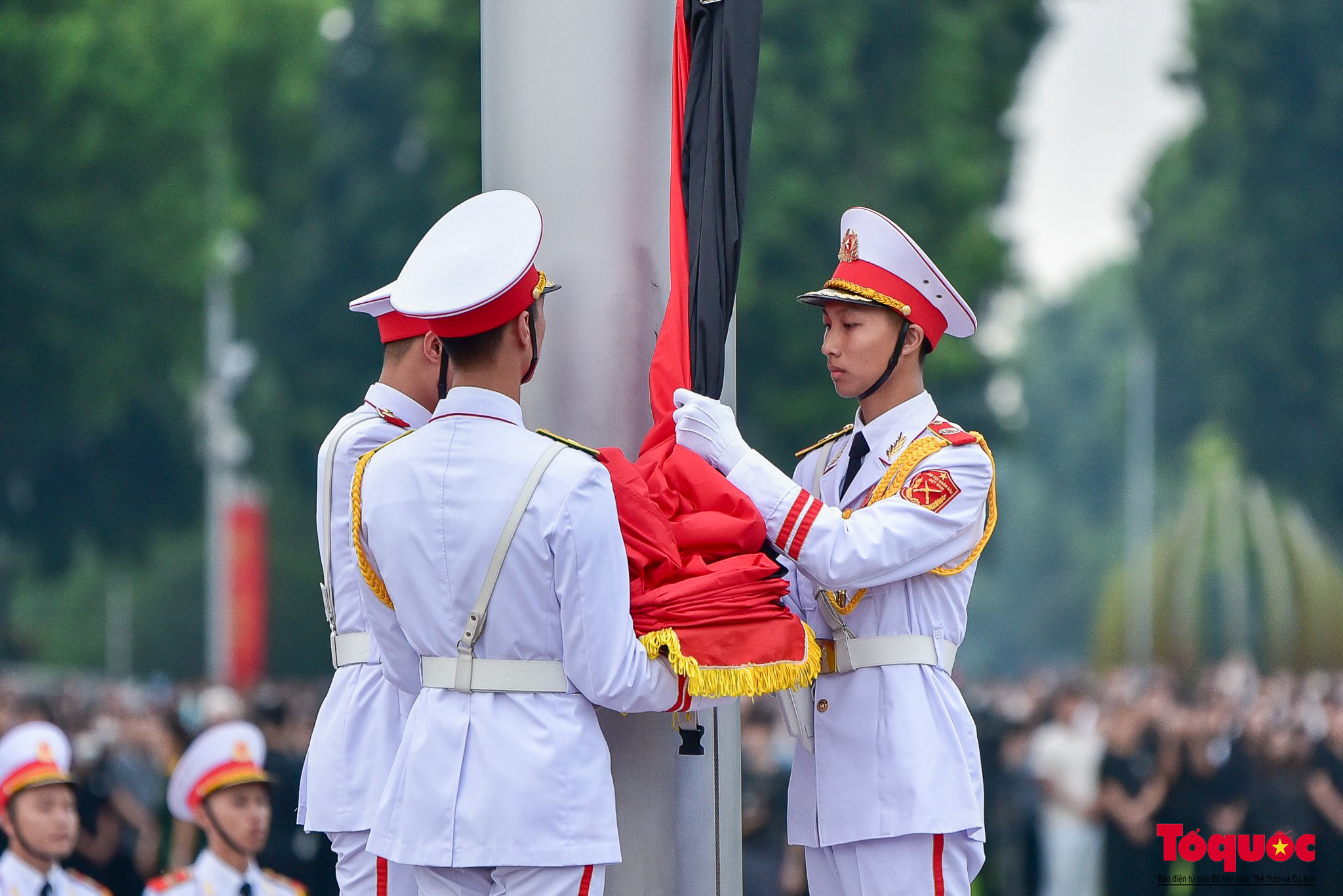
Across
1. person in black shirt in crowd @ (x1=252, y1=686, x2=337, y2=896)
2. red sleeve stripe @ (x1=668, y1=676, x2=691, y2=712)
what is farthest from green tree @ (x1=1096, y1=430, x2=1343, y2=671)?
red sleeve stripe @ (x1=668, y1=676, x2=691, y2=712)

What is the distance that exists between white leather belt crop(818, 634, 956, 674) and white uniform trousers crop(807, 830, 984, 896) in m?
0.42

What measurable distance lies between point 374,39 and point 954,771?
2870 cm

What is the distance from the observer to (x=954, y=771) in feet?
14.4

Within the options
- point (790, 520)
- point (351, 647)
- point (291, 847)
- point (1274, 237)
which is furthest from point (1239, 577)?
point (790, 520)

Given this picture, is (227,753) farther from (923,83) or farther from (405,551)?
(923,83)

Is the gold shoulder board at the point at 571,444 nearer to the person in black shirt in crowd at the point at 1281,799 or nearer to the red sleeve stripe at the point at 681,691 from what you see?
the red sleeve stripe at the point at 681,691

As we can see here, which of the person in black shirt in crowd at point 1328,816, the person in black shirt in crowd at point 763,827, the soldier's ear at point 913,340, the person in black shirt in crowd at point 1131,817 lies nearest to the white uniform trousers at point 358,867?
the soldier's ear at point 913,340

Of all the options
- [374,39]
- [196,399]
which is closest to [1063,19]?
[374,39]

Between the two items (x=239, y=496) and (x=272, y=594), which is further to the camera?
(x=272, y=594)

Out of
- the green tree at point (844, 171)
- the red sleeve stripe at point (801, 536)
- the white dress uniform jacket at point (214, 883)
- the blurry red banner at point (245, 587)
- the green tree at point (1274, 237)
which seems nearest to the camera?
the red sleeve stripe at point (801, 536)

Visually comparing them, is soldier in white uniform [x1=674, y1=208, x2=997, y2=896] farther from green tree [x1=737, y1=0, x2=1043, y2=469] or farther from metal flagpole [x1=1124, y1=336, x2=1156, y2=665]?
metal flagpole [x1=1124, y1=336, x2=1156, y2=665]

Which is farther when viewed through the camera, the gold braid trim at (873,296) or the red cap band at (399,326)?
the red cap band at (399,326)

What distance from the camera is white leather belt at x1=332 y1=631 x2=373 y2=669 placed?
187 inches

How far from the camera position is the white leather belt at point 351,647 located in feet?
15.6
